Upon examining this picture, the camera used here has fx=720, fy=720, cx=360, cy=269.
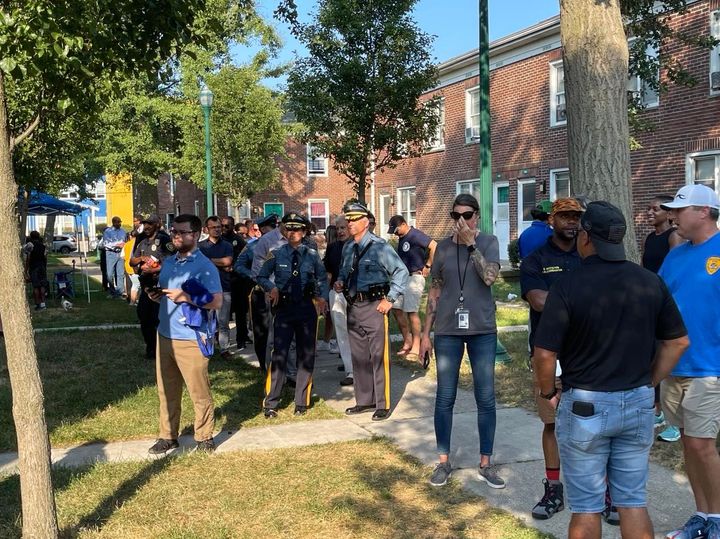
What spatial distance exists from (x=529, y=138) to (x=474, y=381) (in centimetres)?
1817

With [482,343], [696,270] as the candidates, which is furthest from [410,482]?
[696,270]

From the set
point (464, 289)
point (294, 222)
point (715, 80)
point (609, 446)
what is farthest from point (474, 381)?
point (715, 80)

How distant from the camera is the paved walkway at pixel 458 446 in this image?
471 cm

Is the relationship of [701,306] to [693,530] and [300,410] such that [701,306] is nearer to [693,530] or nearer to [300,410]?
[693,530]

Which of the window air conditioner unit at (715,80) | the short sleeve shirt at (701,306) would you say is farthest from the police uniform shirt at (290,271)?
the window air conditioner unit at (715,80)

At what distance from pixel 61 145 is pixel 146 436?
33.0 feet

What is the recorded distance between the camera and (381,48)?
46.5ft

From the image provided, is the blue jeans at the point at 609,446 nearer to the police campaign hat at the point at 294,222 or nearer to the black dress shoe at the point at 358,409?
the black dress shoe at the point at 358,409

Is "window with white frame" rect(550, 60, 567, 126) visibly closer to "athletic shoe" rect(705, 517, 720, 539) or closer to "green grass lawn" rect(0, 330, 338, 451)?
"green grass lawn" rect(0, 330, 338, 451)

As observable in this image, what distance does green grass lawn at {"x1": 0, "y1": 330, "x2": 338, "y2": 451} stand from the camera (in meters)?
6.60

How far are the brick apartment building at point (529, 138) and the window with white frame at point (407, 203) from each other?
1.9 inches

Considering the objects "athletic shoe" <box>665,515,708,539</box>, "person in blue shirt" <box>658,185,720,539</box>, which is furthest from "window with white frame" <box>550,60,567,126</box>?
"athletic shoe" <box>665,515,708,539</box>

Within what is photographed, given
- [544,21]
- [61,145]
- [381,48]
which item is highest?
[544,21]

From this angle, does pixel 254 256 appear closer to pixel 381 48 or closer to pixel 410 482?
pixel 410 482
